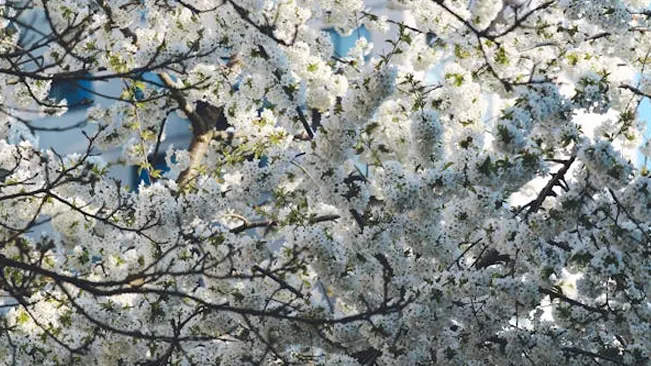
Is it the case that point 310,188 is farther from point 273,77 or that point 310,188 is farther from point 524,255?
point 524,255

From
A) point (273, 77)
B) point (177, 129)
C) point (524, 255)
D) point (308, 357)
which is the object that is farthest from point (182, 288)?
point (177, 129)

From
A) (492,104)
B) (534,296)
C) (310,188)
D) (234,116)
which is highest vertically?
(492,104)

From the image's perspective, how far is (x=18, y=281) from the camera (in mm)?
7461

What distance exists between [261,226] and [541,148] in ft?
8.86

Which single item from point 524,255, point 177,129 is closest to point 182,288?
point 524,255

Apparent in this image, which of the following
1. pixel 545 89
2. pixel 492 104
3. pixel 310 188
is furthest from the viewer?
pixel 492 104

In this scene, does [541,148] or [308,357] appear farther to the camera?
[308,357]

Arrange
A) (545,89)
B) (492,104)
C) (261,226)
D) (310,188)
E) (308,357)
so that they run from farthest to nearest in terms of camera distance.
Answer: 1. (492,104)
2. (261,226)
3. (310,188)
4. (308,357)
5. (545,89)

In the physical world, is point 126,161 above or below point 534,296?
above

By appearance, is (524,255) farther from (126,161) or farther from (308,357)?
(126,161)

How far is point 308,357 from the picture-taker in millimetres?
7184

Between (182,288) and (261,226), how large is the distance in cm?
110

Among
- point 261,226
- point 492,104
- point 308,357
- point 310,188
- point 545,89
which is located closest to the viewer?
point 545,89

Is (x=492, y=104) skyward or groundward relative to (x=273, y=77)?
skyward
